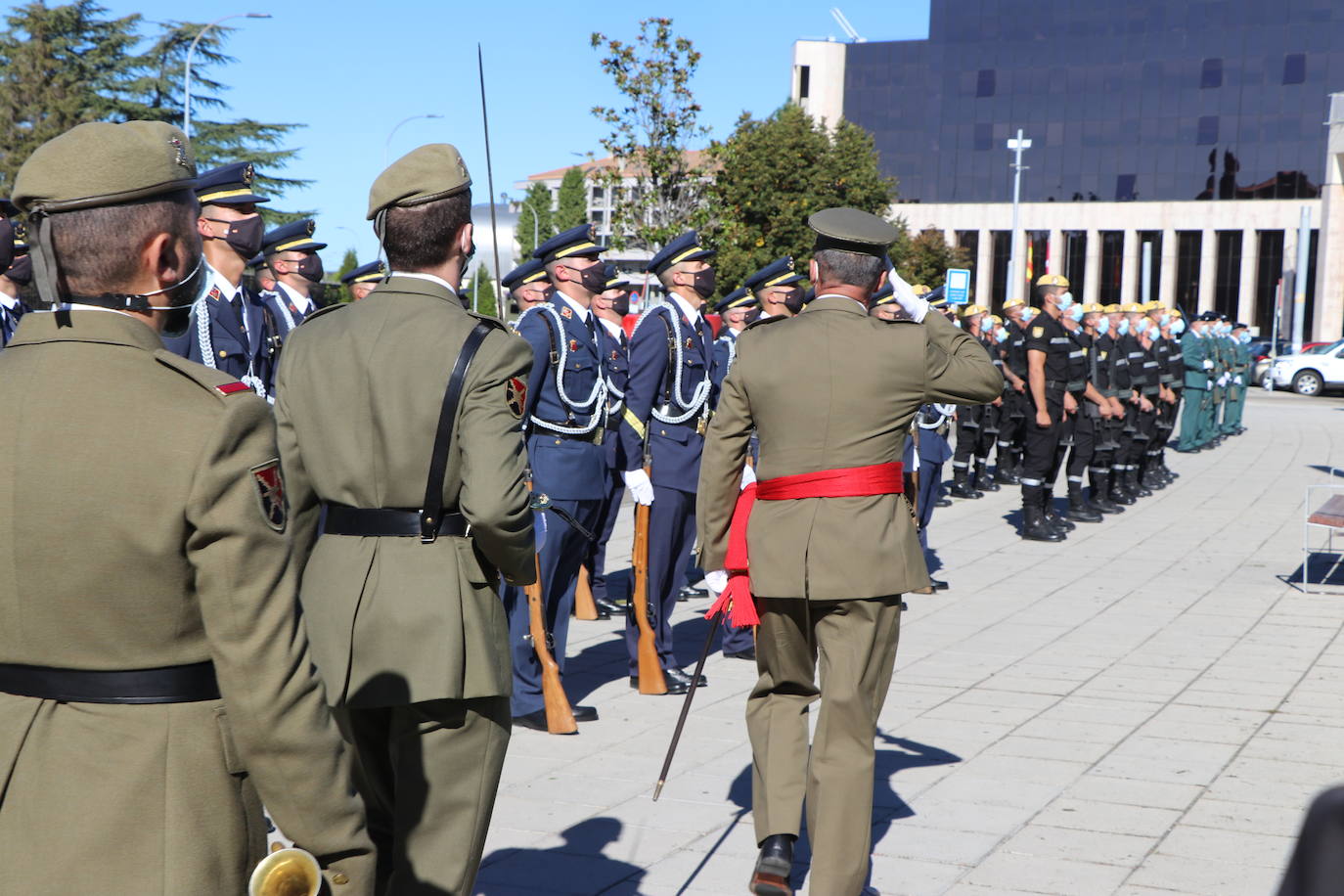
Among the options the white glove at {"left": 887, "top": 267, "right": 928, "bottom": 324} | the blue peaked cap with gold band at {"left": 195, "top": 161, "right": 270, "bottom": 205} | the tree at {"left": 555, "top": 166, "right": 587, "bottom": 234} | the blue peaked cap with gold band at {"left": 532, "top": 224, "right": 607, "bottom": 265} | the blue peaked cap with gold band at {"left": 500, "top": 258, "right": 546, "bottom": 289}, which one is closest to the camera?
the white glove at {"left": 887, "top": 267, "right": 928, "bottom": 324}

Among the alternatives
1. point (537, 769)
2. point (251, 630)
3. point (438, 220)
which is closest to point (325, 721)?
point (251, 630)

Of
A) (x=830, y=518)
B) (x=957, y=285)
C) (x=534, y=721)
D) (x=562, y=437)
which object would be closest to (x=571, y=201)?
(x=957, y=285)

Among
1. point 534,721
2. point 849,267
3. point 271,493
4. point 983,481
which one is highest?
point 849,267

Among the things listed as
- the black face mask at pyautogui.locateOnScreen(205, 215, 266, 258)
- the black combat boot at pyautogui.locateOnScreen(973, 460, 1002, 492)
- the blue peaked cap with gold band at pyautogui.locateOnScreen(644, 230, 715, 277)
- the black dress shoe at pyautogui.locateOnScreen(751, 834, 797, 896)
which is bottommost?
the black combat boot at pyautogui.locateOnScreen(973, 460, 1002, 492)

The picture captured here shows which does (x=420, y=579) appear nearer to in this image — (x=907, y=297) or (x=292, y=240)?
(x=907, y=297)

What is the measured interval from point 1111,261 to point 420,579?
80213 millimetres

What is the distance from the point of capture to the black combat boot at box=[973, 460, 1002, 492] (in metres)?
17.2

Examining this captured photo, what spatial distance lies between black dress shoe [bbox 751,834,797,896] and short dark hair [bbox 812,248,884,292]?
1797 mm

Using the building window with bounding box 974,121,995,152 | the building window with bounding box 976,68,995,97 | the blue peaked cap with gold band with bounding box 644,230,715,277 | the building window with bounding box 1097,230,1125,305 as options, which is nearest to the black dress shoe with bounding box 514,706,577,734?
the blue peaked cap with gold band with bounding box 644,230,715,277

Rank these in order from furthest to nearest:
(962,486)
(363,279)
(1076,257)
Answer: (1076,257), (962,486), (363,279)

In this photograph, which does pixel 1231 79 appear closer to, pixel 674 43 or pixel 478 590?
pixel 674 43

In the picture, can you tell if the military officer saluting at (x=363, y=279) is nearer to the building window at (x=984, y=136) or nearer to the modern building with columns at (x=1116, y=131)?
the modern building with columns at (x=1116, y=131)

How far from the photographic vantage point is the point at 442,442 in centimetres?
323

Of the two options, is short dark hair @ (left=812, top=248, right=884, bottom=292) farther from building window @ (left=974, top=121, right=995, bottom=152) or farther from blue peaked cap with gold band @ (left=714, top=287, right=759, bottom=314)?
building window @ (left=974, top=121, right=995, bottom=152)
